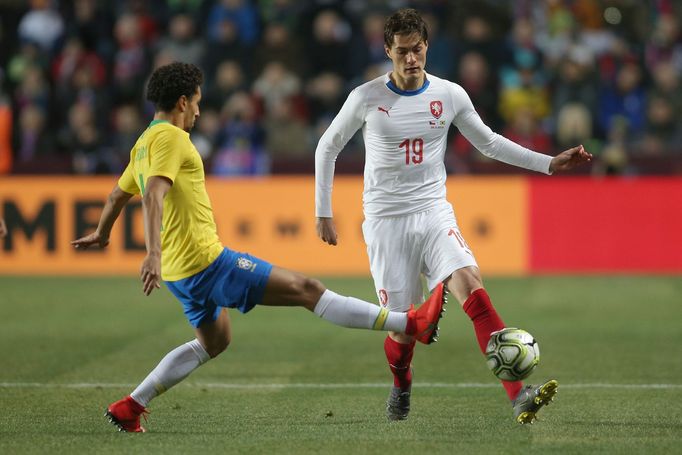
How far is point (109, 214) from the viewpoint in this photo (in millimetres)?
6898

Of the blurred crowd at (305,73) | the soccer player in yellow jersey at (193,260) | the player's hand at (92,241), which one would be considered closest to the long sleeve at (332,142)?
the soccer player in yellow jersey at (193,260)

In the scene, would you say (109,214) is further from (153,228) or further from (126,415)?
(126,415)

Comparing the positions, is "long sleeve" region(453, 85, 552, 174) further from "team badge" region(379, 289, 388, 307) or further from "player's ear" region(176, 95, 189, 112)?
"player's ear" region(176, 95, 189, 112)

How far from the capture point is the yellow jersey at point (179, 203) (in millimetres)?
6363

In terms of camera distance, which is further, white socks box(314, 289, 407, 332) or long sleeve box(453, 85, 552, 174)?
long sleeve box(453, 85, 552, 174)

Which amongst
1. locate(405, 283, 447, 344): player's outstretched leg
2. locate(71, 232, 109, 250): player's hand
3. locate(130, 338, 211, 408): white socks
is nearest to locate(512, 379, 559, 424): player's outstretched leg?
locate(405, 283, 447, 344): player's outstretched leg

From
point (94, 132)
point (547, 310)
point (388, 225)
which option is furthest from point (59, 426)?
point (94, 132)

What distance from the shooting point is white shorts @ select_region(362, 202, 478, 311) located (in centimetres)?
707

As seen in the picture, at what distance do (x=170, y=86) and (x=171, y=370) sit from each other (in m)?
1.58

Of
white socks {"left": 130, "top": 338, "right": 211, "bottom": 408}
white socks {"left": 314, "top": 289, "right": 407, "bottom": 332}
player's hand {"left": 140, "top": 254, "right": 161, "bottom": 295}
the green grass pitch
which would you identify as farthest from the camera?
white socks {"left": 130, "top": 338, "right": 211, "bottom": 408}

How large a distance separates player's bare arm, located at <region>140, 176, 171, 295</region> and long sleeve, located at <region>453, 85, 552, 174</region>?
1.92m

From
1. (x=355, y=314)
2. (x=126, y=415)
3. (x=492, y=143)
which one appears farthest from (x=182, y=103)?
(x=492, y=143)

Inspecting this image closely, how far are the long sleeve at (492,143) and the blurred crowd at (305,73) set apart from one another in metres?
9.25

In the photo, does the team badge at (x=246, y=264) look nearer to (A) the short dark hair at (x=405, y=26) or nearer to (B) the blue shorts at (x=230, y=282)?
(B) the blue shorts at (x=230, y=282)
